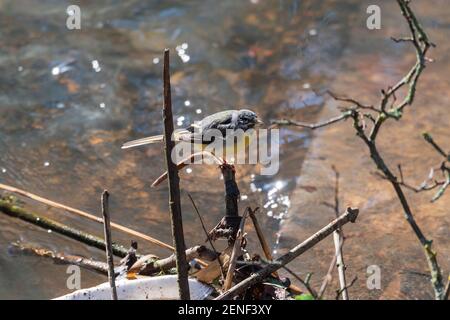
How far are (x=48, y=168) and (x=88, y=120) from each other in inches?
35.9

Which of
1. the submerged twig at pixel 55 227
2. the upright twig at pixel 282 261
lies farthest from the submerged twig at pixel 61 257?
the upright twig at pixel 282 261

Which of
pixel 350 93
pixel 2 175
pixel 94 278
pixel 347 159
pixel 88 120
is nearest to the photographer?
pixel 94 278

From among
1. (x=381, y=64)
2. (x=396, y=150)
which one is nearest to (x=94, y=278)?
(x=396, y=150)

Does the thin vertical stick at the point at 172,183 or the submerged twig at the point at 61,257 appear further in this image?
the submerged twig at the point at 61,257

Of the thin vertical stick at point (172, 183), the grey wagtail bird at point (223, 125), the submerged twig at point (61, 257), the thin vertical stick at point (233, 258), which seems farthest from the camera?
the grey wagtail bird at point (223, 125)

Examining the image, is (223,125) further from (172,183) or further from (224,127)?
(172,183)

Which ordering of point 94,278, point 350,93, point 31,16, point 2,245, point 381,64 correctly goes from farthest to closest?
point 31,16, point 381,64, point 350,93, point 2,245, point 94,278

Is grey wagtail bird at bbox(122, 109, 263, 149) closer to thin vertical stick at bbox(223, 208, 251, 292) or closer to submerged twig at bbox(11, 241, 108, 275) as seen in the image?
submerged twig at bbox(11, 241, 108, 275)

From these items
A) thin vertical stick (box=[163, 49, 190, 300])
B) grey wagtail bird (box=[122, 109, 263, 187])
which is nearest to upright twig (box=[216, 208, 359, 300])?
thin vertical stick (box=[163, 49, 190, 300])

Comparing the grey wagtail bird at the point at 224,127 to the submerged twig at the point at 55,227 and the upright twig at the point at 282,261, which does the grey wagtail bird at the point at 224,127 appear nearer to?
the submerged twig at the point at 55,227

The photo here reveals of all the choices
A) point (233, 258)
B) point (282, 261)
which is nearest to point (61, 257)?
point (233, 258)

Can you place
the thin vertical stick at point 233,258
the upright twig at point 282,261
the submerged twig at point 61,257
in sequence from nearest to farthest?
the upright twig at point 282,261 → the thin vertical stick at point 233,258 → the submerged twig at point 61,257

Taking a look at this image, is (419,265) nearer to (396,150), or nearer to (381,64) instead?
(396,150)

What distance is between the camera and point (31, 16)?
310 inches
